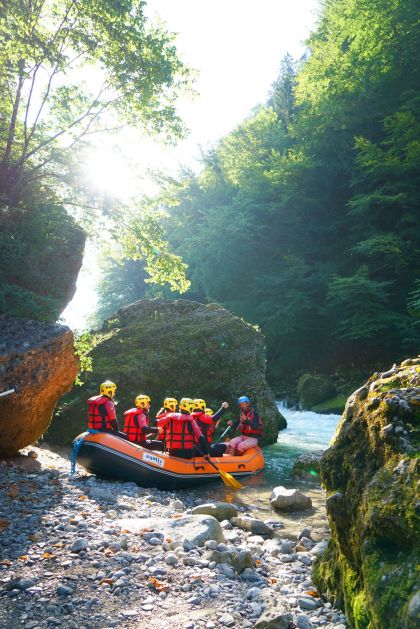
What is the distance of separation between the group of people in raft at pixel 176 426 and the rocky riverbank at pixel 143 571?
290cm

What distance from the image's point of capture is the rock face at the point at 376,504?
2592 mm

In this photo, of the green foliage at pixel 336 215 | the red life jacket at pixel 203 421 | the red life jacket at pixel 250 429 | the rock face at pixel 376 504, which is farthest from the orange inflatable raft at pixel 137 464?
the green foliage at pixel 336 215

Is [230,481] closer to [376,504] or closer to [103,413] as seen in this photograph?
[103,413]

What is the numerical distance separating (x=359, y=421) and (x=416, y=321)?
1627 centimetres

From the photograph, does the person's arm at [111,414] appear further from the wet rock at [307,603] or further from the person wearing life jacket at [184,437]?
the wet rock at [307,603]

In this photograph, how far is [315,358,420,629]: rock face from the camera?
259cm

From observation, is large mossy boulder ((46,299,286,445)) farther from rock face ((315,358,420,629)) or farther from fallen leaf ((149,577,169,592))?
rock face ((315,358,420,629))

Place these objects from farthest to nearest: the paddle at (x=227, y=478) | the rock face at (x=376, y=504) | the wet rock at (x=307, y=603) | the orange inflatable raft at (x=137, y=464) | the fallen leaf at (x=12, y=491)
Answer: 1. the paddle at (x=227, y=478)
2. the orange inflatable raft at (x=137, y=464)
3. the fallen leaf at (x=12, y=491)
4. the wet rock at (x=307, y=603)
5. the rock face at (x=376, y=504)

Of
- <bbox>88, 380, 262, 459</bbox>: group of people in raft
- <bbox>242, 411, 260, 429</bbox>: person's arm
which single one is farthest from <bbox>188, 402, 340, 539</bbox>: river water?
<bbox>242, 411, 260, 429</bbox>: person's arm

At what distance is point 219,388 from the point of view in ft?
47.9

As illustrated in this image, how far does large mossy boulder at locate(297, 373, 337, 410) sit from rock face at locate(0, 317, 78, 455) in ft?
41.0

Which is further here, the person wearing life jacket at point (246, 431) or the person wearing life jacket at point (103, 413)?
the person wearing life jacket at point (246, 431)

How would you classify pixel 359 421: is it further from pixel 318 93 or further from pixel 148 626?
pixel 318 93

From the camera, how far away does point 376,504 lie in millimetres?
2904
